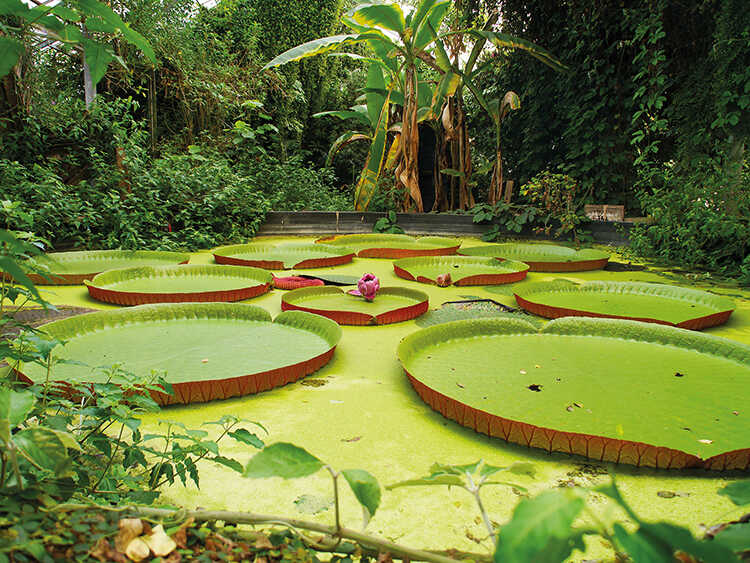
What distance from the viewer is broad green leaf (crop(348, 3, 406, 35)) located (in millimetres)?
5961

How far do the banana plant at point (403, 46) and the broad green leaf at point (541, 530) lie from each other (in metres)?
6.48

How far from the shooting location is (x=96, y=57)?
27.6 inches

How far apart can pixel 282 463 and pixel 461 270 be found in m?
3.21

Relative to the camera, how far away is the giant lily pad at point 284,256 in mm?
3644

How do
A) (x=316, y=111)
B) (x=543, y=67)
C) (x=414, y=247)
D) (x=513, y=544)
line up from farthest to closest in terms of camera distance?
(x=316, y=111)
(x=543, y=67)
(x=414, y=247)
(x=513, y=544)

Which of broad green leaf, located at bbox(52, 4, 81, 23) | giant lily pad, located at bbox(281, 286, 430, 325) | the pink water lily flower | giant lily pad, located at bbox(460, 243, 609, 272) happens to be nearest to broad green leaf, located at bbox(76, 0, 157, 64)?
broad green leaf, located at bbox(52, 4, 81, 23)

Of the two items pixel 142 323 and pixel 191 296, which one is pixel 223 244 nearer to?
pixel 191 296

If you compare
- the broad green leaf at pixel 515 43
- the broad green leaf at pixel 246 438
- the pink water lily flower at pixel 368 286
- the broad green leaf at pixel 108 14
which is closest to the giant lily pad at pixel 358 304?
the pink water lily flower at pixel 368 286

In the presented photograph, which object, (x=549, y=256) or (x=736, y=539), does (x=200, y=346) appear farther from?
(x=549, y=256)

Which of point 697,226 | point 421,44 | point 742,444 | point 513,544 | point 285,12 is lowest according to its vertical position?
point 742,444

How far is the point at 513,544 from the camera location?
0.32m

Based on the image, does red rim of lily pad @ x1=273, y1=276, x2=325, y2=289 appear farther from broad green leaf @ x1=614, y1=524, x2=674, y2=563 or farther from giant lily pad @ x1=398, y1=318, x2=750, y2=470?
broad green leaf @ x1=614, y1=524, x2=674, y2=563

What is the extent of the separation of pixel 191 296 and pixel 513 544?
2.48 meters

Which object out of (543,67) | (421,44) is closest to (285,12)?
(421,44)
